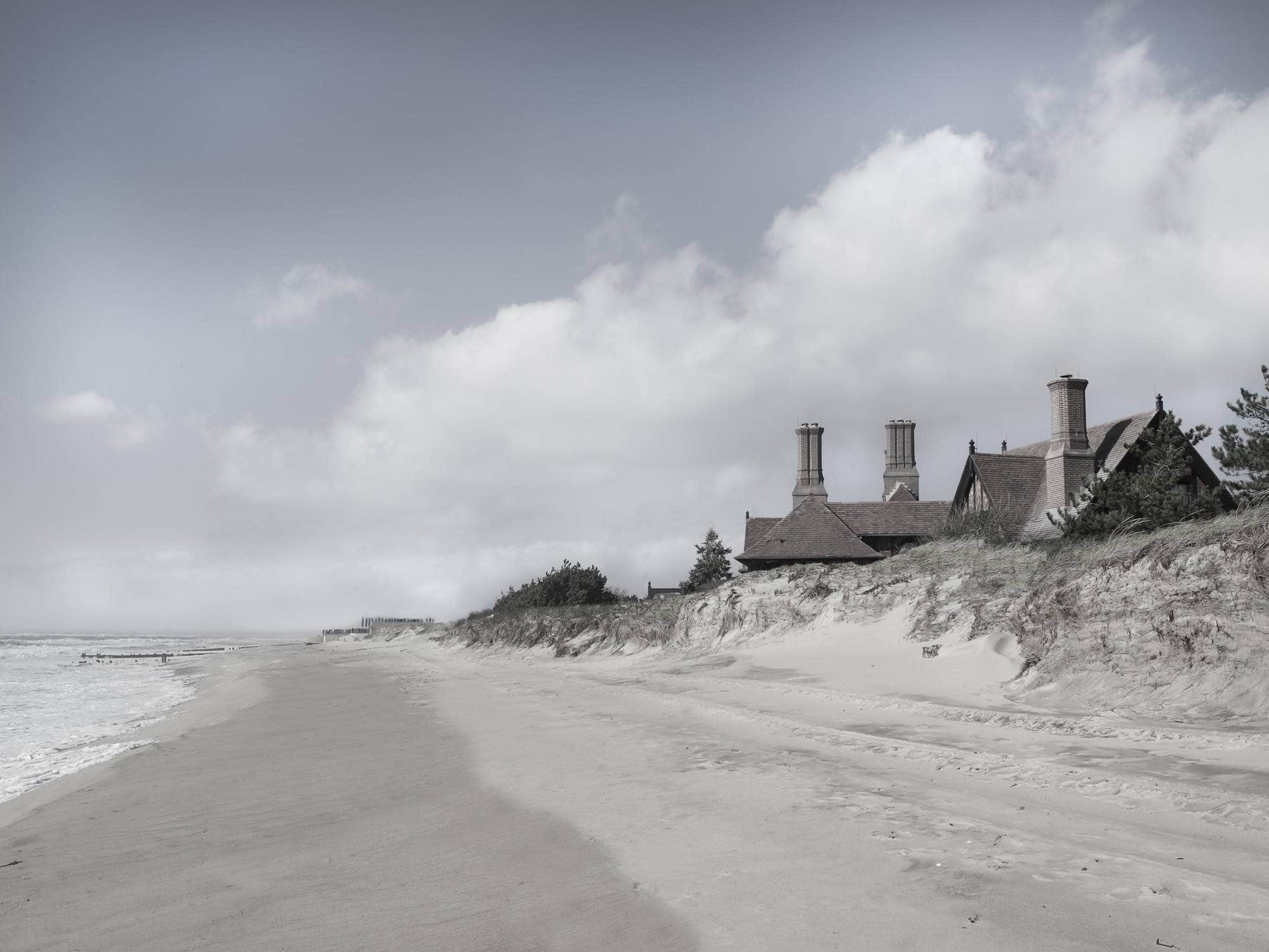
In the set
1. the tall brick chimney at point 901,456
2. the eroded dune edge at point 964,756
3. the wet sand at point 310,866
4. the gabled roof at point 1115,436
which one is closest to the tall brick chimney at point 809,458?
the tall brick chimney at point 901,456

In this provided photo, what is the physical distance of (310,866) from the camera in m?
5.19

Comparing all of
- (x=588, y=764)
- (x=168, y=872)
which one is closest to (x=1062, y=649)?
(x=588, y=764)

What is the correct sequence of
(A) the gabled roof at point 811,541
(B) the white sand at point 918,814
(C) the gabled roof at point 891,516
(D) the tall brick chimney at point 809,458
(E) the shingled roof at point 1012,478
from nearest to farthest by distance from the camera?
(B) the white sand at point 918,814, (E) the shingled roof at point 1012,478, (A) the gabled roof at point 811,541, (C) the gabled roof at point 891,516, (D) the tall brick chimney at point 809,458

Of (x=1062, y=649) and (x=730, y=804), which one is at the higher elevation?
(x=1062, y=649)

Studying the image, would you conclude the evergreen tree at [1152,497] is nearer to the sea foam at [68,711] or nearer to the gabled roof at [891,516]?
the gabled roof at [891,516]

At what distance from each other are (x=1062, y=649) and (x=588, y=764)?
20.7 ft

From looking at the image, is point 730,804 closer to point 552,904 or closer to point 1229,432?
point 552,904

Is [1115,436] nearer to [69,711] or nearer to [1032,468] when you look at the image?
[1032,468]

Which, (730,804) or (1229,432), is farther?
(1229,432)

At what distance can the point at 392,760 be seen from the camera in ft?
29.2

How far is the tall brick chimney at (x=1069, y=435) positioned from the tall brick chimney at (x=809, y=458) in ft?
65.8

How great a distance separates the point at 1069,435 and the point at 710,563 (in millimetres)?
18231

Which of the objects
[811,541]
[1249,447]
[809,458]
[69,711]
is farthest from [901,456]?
[69,711]

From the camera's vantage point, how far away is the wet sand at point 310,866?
13.2 ft
